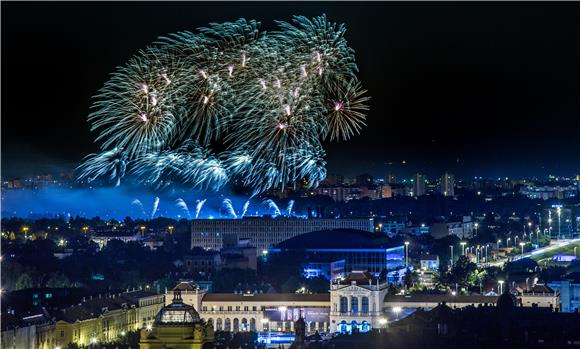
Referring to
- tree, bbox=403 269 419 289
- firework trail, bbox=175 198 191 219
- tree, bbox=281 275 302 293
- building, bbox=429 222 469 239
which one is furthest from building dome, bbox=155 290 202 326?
building, bbox=429 222 469 239

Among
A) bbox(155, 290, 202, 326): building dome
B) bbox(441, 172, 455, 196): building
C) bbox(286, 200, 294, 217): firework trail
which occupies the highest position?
bbox(441, 172, 455, 196): building

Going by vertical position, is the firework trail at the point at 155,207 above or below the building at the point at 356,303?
above

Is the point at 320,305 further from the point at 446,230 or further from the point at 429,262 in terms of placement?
the point at 446,230

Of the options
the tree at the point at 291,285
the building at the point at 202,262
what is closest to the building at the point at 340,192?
the building at the point at 202,262

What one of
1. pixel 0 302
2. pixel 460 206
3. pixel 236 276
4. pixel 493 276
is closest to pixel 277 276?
pixel 236 276

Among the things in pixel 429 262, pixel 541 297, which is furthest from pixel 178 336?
pixel 429 262

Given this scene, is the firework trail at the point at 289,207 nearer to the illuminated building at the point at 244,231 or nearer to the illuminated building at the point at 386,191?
the illuminated building at the point at 244,231

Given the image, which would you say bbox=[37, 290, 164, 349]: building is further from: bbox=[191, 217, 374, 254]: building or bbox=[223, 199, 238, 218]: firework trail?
bbox=[191, 217, 374, 254]: building

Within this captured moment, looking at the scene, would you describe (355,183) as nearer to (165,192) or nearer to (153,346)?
(165,192)
